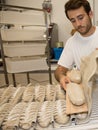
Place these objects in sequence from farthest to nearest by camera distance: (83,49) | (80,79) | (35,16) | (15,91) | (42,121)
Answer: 1. (35,16)
2. (83,49)
3. (15,91)
4. (80,79)
5. (42,121)

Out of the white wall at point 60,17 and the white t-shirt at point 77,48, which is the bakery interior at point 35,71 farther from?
the white t-shirt at point 77,48

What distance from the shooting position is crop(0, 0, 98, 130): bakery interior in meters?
0.80

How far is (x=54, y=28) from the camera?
3.30 meters

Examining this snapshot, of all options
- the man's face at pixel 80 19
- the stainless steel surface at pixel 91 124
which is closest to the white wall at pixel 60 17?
the man's face at pixel 80 19

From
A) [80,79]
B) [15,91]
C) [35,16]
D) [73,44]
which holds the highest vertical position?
[35,16]

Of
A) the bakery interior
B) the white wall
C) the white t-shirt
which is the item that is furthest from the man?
the white wall

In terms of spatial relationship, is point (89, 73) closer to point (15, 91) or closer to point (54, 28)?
point (15, 91)

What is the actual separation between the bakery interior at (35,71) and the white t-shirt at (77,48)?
242 millimetres

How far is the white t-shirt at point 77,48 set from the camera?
60.0 inches

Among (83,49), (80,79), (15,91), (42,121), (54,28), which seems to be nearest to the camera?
(42,121)

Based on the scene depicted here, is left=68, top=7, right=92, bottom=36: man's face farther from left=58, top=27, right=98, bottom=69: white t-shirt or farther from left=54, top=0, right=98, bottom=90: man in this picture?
left=58, top=27, right=98, bottom=69: white t-shirt

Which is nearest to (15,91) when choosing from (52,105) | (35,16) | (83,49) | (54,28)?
(52,105)

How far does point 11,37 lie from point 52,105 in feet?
5.23

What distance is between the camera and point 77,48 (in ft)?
5.23
